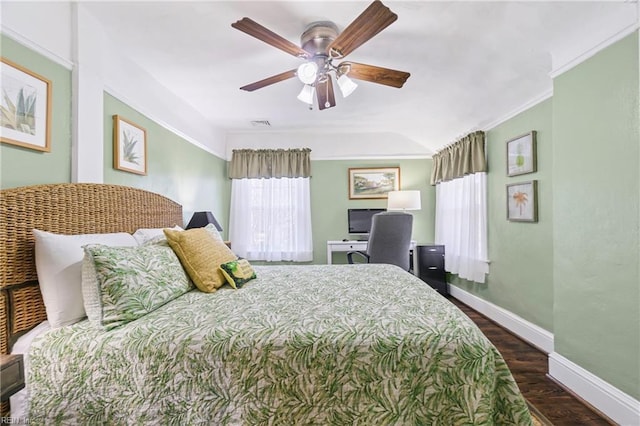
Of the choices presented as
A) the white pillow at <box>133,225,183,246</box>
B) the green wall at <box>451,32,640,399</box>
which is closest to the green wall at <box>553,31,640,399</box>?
the green wall at <box>451,32,640,399</box>

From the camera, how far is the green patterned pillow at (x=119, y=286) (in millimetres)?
1203

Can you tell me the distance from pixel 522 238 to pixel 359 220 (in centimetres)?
220

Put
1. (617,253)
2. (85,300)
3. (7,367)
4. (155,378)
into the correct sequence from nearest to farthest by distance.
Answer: (7,367) < (155,378) < (85,300) < (617,253)

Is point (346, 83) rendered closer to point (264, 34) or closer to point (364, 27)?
point (364, 27)

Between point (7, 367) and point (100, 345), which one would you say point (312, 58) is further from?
point (7, 367)

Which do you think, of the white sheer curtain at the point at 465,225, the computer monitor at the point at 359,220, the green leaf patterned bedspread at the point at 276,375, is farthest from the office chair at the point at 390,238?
the green leaf patterned bedspread at the point at 276,375

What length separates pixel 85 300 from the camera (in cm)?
126

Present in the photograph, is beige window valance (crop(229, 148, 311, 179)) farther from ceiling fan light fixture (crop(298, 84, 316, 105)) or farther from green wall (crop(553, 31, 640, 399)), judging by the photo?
green wall (crop(553, 31, 640, 399))

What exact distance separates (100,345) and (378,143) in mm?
4223

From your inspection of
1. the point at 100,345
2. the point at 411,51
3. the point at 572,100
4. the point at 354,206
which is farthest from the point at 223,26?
the point at 354,206

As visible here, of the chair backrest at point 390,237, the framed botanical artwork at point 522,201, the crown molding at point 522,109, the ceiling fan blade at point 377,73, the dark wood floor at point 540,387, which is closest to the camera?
the dark wood floor at point 540,387

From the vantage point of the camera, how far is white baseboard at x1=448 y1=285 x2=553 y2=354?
241 centimetres

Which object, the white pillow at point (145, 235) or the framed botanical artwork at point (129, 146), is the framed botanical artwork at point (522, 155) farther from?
the framed botanical artwork at point (129, 146)

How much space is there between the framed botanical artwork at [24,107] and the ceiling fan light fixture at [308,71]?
56.8 inches
